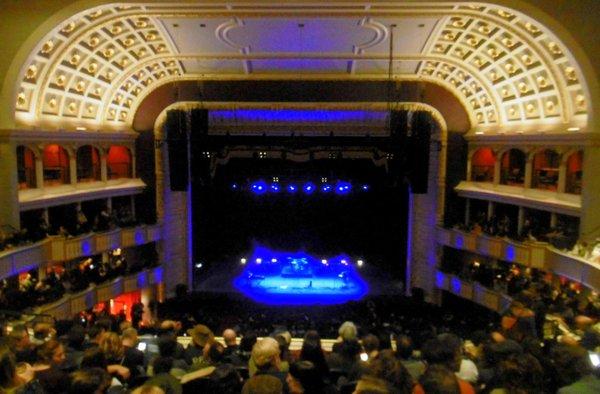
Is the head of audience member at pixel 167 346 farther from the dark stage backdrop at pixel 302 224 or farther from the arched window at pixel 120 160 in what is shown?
the arched window at pixel 120 160

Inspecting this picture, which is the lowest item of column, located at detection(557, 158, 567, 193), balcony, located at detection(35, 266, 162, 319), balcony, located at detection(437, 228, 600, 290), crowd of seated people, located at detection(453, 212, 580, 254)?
balcony, located at detection(35, 266, 162, 319)

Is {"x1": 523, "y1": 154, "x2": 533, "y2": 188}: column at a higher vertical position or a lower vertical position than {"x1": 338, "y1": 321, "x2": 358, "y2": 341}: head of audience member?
higher

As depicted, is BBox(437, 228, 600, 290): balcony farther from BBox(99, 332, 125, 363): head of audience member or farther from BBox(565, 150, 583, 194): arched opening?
BBox(99, 332, 125, 363): head of audience member

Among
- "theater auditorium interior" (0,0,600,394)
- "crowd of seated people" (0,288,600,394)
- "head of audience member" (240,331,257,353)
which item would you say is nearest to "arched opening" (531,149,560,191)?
"theater auditorium interior" (0,0,600,394)

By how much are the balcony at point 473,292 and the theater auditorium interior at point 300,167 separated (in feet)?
0.37

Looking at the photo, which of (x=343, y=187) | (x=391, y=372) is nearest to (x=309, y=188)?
(x=343, y=187)

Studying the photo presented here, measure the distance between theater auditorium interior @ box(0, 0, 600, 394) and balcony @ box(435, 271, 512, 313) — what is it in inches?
4.5

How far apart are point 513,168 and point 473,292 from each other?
5.77 m

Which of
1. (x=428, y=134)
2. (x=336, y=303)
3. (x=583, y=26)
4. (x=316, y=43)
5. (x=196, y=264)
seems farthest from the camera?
(x=196, y=264)

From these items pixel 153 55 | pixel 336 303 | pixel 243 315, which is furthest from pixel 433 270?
pixel 153 55

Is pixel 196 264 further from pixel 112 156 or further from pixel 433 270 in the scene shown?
pixel 433 270

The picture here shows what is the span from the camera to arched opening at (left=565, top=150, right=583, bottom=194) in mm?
18906

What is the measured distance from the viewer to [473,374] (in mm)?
6379

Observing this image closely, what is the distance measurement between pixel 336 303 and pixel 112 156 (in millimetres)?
12933
